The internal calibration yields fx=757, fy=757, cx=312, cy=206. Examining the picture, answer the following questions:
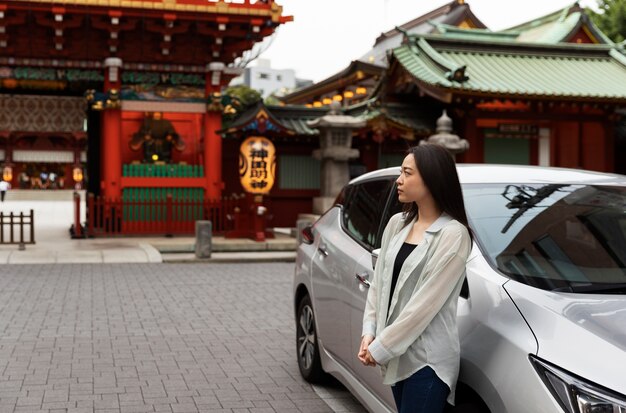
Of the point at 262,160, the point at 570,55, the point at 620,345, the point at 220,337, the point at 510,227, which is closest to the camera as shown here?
the point at 620,345

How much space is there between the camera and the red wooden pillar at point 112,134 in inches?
718

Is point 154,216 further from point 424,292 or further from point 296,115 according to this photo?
point 424,292

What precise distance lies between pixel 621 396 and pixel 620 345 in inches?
10.1

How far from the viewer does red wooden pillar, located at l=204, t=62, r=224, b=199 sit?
19.0m

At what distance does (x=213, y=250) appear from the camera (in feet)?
52.2

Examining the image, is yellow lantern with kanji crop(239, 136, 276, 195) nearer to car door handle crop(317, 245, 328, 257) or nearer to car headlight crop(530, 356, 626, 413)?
car door handle crop(317, 245, 328, 257)

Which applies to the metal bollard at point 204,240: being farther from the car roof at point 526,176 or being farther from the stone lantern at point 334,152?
the car roof at point 526,176

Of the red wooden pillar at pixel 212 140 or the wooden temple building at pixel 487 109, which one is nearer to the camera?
the red wooden pillar at pixel 212 140

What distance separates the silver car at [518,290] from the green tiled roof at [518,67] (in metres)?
14.4

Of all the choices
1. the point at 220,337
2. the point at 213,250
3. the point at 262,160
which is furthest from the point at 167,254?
the point at 220,337

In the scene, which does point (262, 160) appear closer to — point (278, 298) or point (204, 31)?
point (204, 31)

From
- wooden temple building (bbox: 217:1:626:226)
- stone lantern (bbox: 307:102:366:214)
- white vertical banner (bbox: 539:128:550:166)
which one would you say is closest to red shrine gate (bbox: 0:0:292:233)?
wooden temple building (bbox: 217:1:626:226)

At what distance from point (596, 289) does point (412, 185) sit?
3.31 ft

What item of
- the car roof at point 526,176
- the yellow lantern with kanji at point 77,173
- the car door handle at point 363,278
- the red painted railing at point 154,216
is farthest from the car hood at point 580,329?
the yellow lantern with kanji at point 77,173
